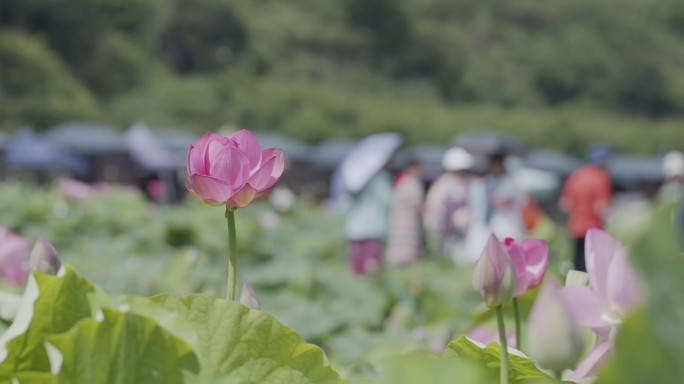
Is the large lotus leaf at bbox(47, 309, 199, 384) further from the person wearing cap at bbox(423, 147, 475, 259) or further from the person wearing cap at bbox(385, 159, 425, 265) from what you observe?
the person wearing cap at bbox(423, 147, 475, 259)

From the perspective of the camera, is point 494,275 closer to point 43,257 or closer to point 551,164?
point 43,257

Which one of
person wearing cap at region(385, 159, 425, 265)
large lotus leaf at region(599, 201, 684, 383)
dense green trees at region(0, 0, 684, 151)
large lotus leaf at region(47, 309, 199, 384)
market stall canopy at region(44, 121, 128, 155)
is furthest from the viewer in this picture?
dense green trees at region(0, 0, 684, 151)

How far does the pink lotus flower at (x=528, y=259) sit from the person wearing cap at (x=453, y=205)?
16.7 feet

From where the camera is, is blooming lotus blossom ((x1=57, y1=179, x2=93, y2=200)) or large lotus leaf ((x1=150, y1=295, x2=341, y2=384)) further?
blooming lotus blossom ((x1=57, y1=179, x2=93, y2=200))

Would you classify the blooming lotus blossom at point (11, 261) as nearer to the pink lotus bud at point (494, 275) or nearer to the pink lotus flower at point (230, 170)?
the pink lotus flower at point (230, 170)

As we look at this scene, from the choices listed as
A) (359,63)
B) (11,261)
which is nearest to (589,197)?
(11,261)

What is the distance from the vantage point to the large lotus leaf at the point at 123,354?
47cm

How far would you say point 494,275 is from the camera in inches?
24.5

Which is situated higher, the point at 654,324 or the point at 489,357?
the point at 654,324

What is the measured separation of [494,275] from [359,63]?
49.8 meters

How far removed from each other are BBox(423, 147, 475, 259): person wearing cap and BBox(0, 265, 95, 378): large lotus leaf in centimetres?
528

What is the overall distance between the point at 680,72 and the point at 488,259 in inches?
2207

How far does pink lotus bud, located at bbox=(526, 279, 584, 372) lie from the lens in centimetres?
47

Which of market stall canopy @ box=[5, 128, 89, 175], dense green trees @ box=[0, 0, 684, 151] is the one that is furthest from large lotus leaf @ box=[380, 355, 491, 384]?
dense green trees @ box=[0, 0, 684, 151]
